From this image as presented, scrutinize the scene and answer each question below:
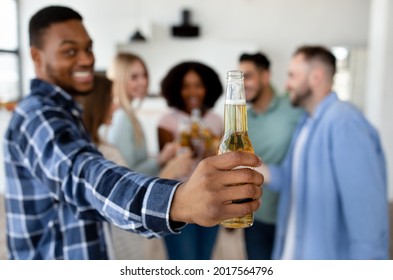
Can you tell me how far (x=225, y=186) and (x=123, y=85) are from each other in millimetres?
335

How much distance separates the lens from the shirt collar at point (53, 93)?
1.40ft

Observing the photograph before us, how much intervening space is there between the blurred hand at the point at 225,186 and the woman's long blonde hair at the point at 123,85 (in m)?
0.30

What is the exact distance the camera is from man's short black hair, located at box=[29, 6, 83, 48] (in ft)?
1.34

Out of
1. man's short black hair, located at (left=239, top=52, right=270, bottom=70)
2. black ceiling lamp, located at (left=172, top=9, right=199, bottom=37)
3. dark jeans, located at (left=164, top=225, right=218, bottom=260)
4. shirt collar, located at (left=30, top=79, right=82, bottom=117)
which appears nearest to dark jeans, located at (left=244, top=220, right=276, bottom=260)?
dark jeans, located at (left=164, top=225, right=218, bottom=260)

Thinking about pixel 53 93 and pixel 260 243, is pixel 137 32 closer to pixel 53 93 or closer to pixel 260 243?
pixel 260 243

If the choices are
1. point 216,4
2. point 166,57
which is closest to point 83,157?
point 166,57

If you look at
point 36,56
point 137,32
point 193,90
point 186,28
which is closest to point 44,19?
point 36,56

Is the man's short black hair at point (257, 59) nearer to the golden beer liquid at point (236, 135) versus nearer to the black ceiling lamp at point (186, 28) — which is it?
the golden beer liquid at point (236, 135)

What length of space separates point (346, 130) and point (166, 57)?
9.11 feet

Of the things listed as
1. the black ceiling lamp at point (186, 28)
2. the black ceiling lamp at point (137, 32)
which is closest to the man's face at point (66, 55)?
the black ceiling lamp at point (137, 32)

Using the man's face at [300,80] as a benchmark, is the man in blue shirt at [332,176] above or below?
below

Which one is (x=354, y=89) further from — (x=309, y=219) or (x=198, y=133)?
(x=198, y=133)

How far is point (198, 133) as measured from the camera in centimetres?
60

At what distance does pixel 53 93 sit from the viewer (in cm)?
43
